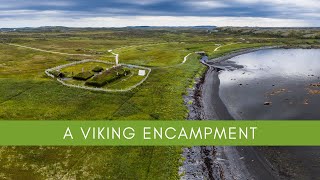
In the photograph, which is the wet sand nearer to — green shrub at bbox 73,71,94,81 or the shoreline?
the shoreline

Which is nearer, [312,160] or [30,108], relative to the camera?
[312,160]

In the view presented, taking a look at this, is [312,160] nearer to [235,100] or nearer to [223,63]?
[235,100]

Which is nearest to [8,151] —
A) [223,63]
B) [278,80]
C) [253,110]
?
[253,110]

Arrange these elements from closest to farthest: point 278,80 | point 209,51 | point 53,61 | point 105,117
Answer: point 105,117 < point 278,80 < point 53,61 < point 209,51

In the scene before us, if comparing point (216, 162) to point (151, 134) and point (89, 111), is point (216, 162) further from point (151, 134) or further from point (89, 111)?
Answer: point (89, 111)

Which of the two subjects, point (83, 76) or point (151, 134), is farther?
point (83, 76)

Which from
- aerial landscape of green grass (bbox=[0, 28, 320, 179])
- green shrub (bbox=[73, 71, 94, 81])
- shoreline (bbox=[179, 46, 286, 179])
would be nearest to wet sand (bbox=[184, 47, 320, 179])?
shoreline (bbox=[179, 46, 286, 179])

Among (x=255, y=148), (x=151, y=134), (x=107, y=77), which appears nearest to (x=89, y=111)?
(x=151, y=134)
